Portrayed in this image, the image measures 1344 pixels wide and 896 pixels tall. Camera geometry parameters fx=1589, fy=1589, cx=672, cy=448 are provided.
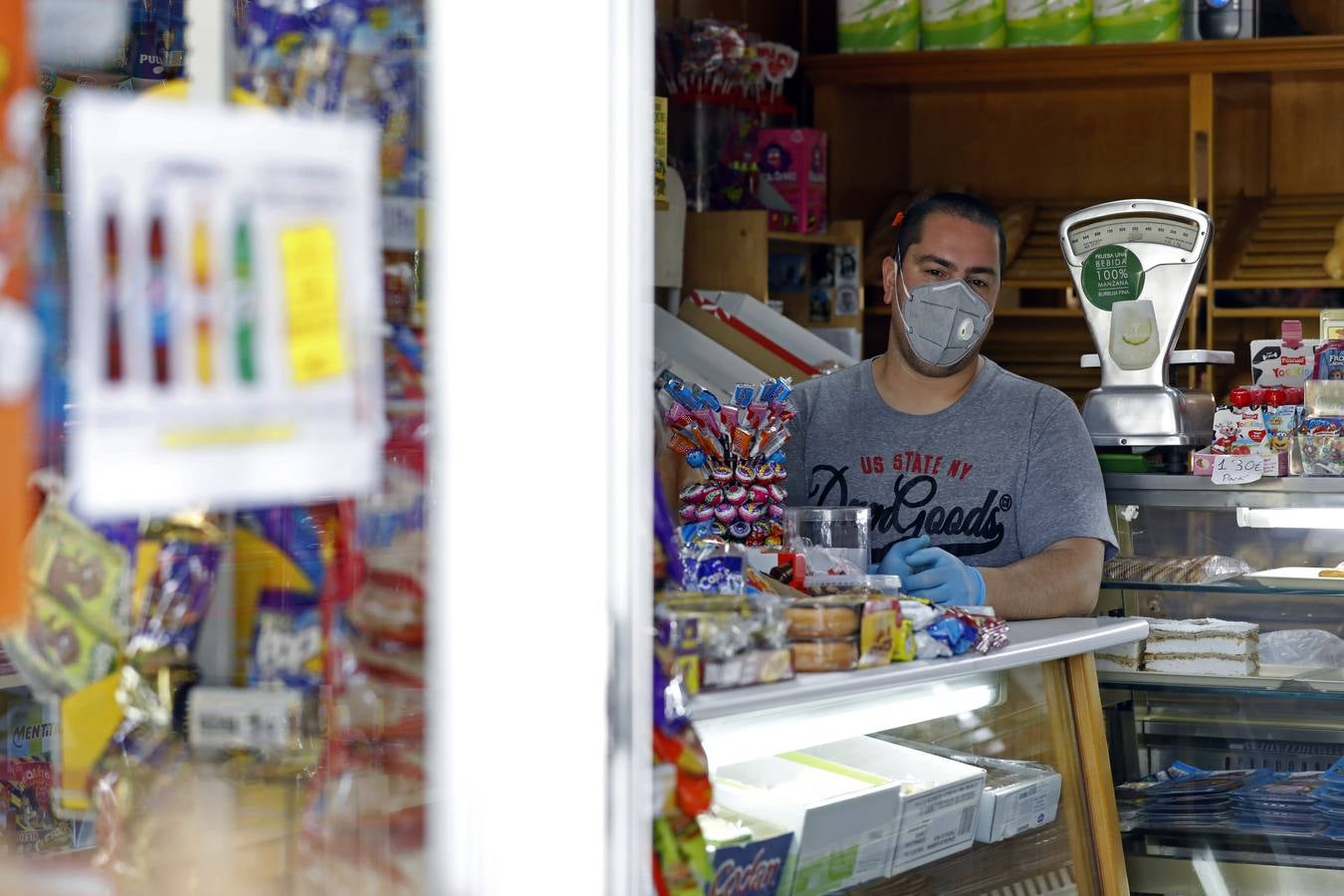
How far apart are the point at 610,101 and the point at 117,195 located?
363mm

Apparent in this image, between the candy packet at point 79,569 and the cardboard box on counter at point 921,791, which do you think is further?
the cardboard box on counter at point 921,791

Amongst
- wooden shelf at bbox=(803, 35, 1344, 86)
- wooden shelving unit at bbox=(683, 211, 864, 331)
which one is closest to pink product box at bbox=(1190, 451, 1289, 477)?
wooden shelving unit at bbox=(683, 211, 864, 331)

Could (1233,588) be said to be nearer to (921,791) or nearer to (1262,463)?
(1262,463)

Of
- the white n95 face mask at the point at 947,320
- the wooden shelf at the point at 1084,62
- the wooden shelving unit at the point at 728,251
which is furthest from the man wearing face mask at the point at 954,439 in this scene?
the wooden shelf at the point at 1084,62

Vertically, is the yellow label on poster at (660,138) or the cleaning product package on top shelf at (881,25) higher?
the cleaning product package on top shelf at (881,25)

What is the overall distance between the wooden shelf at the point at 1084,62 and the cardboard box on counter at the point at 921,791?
3825 mm

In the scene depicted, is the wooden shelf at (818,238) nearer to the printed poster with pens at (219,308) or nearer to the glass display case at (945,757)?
the glass display case at (945,757)

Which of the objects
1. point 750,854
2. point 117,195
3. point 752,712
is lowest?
point 750,854

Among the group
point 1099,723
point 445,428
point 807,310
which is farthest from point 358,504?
point 807,310

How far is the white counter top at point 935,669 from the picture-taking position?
5.35 feet

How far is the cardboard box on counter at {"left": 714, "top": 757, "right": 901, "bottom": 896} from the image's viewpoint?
1.75 metres

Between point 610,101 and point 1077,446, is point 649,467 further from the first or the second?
point 1077,446

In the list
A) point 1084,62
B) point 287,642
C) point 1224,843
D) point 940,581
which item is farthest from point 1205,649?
point 1084,62

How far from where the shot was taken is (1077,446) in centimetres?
288
